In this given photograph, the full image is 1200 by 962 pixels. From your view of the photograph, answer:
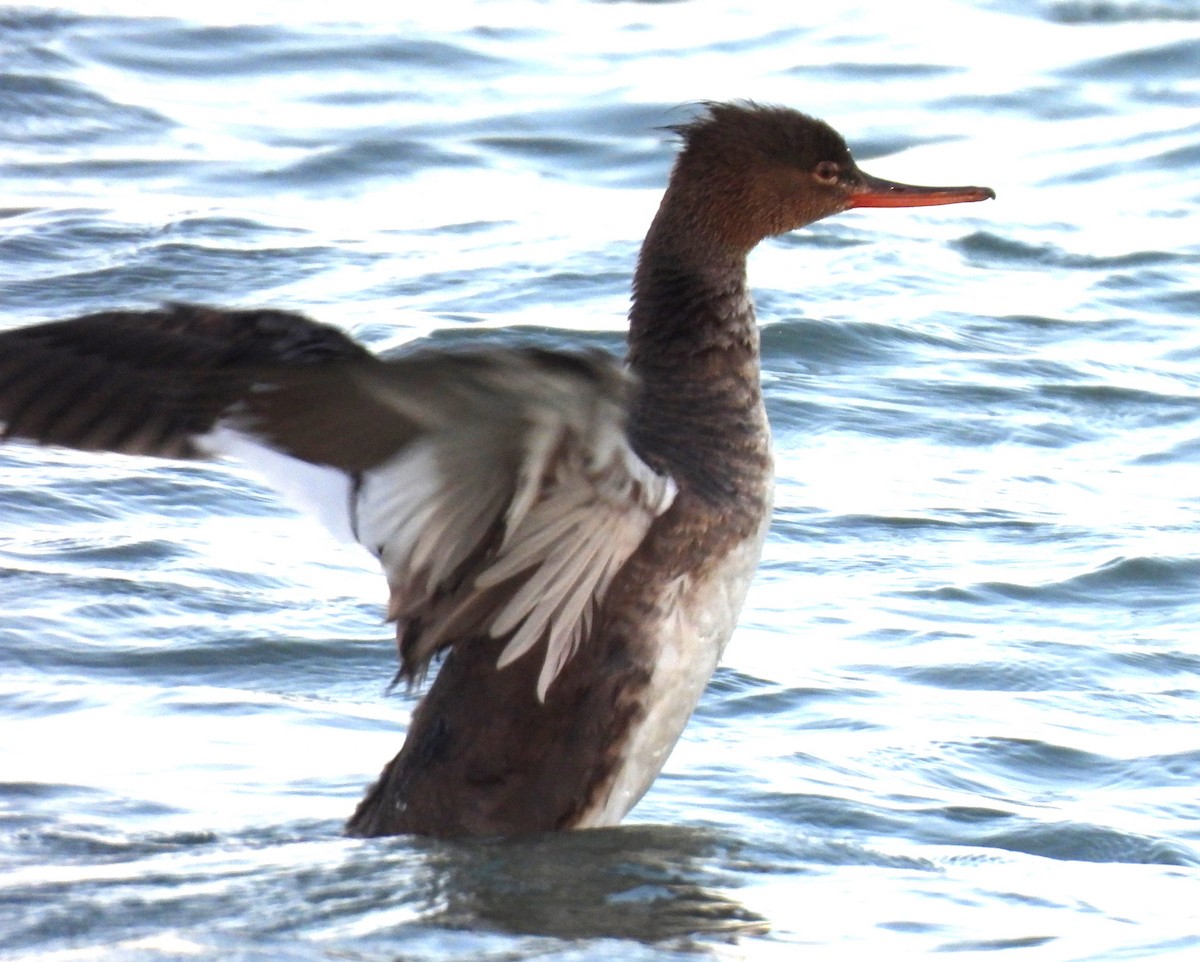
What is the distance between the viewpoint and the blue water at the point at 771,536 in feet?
14.5

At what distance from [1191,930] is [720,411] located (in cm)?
135

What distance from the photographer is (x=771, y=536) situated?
698cm

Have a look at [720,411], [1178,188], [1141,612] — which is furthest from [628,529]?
[1178,188]

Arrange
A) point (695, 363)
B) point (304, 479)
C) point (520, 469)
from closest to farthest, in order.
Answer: point (520, 469) → point (304, 479) → point (695, 363)

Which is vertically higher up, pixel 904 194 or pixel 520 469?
pixel 904 194

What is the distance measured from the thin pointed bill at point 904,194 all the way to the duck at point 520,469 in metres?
0.33

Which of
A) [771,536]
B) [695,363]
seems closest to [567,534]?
[695,363]

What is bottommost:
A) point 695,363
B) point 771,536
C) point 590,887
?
point 590,887

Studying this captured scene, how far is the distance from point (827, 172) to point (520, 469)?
67.5 inches

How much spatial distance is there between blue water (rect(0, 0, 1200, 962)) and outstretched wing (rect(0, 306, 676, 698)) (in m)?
0.58

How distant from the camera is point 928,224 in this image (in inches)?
422

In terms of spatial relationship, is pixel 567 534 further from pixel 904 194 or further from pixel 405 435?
pixel 904 194

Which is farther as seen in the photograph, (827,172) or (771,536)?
(771,536)

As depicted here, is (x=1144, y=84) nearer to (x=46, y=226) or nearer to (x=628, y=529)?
(x=46, y=226)
